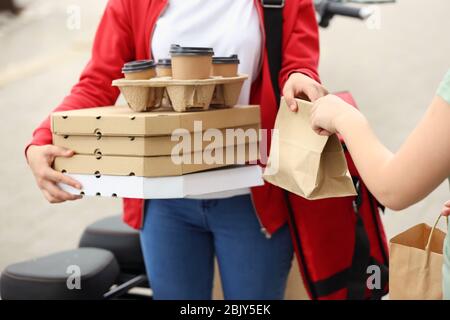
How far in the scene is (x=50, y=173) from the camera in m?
1.64

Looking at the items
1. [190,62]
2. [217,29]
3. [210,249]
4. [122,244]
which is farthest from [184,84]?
[122,244]

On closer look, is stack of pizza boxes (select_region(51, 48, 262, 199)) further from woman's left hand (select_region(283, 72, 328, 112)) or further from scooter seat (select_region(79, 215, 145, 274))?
scooter seat (select_region(79, 215, 145, 274))

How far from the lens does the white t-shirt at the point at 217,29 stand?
171cm

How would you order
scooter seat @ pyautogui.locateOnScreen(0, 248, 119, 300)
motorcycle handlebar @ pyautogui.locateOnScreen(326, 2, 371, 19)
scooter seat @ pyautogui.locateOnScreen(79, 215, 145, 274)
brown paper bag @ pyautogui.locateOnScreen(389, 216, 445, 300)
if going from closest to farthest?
brown paper bag @ pyautogui.locateOnScreen(389, 216, 445, 300)
scooter seat @ pyautogui.locateOnScreen(0, 248, 119, 300)
scooter seat @ pyautogui.locateOnScreen(79, 215, 145, 274)
motorcycle handlebar @ pyautogui.locateOnScreen(326, 2, 371, 19)

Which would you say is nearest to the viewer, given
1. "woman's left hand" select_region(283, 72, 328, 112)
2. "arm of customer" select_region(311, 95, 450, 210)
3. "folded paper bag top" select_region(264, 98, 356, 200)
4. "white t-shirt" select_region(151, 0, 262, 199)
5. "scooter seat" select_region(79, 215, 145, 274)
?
"arm of customer" select_region(311, 95, 450, 210)

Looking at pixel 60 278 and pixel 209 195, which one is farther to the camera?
pixel 60 278

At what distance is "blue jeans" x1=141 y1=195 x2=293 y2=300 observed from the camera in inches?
71.8

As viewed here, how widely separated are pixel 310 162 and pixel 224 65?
33cm

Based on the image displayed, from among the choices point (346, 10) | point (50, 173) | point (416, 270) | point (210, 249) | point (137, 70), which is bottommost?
point (210, 249)

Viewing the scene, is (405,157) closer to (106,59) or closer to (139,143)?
(139,143)

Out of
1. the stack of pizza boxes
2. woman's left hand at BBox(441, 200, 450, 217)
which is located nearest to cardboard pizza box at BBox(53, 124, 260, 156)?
the stack of pizza boxes

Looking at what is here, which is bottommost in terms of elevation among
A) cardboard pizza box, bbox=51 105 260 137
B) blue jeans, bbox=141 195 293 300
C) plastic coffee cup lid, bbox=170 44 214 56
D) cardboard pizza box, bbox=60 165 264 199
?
blue jeans, bbox=141 195 293 300

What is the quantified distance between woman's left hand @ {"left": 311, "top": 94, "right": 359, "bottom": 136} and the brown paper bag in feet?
0.78
